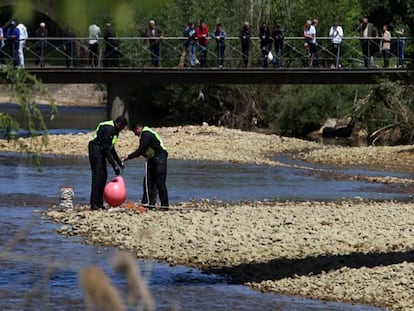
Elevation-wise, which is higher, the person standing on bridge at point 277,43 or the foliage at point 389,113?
the person standing on bridge at point 277,43

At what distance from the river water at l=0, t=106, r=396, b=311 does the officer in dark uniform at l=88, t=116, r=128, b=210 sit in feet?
3.38

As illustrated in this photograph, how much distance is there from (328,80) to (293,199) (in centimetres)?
2100

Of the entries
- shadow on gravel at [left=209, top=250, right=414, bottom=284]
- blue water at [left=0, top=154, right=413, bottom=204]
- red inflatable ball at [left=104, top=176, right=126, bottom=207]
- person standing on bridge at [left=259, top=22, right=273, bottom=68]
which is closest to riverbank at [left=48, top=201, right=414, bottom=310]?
shadow on gravel at [left=209, top=250, right=414, bottom=284]

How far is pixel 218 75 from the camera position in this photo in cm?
4572

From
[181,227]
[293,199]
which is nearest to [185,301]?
[181,227]

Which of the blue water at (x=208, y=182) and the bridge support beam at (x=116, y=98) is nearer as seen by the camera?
the blue water at (x=208, y=182)

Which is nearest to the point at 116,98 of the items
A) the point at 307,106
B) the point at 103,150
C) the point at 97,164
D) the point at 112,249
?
the point at 307,106

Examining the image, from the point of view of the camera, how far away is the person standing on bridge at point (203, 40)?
148 ft

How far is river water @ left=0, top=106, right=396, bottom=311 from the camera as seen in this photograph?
43.8 feet

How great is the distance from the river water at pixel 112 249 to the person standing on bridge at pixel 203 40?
7.94 metres

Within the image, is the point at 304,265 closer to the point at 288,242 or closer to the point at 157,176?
the point at 288,242

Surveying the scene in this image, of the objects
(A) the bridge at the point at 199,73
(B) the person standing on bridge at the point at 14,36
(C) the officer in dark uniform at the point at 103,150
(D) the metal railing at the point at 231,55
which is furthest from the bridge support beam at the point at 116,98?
(C) the officer in dark uniform at the point at 103,150

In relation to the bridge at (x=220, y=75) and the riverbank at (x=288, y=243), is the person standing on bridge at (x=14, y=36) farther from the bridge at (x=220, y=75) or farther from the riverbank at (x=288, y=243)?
the bridge at (x=220, y=75)

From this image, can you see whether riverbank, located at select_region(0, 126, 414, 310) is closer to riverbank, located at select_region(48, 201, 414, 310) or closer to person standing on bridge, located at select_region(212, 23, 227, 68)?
riverbank, located at select_region(48, 201, 414, 310)
